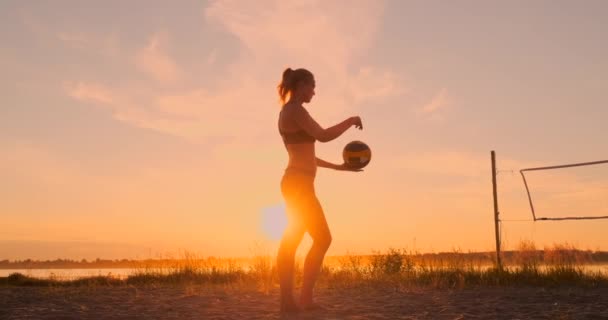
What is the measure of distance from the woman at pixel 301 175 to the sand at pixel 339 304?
461 mm

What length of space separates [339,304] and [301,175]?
1816 mm

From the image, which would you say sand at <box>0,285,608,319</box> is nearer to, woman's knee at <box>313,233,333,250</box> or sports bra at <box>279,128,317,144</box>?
woman's knee at <box>313,233,333,250</box>

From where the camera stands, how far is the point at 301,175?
5.00 m

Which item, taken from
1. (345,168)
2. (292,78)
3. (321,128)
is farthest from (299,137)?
(345,168)

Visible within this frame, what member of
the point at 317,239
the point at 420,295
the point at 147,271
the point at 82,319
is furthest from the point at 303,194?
the point at 147,271

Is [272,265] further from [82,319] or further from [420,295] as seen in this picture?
[82,319]

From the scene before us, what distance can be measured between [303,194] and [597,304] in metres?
3.35

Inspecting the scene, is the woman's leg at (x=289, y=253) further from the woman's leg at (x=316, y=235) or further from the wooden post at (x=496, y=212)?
the wooden post at (x=496, y=212)

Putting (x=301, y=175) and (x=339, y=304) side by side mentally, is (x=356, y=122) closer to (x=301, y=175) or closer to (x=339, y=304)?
(x=301, y=175)

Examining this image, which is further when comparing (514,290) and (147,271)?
(147,271)

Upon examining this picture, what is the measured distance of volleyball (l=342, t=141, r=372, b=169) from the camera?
577 centimetres

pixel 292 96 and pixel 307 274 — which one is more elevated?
pixel 292 96

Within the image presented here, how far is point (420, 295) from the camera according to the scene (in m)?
7.14

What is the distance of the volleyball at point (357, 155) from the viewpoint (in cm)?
577
